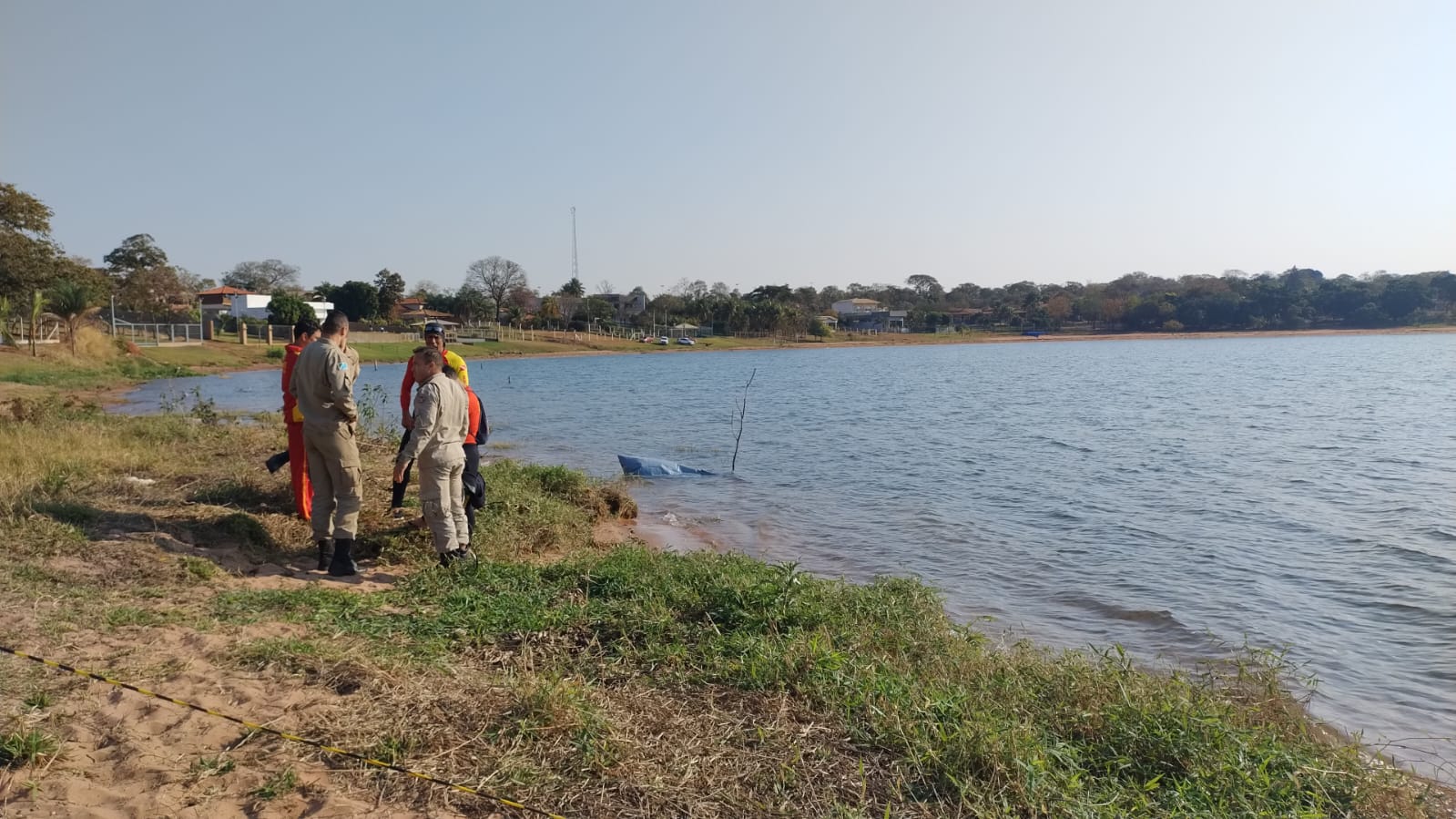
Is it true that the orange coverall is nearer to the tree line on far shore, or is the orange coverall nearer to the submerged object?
the submerged object

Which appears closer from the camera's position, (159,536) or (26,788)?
(26,788)

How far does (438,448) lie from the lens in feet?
21.6

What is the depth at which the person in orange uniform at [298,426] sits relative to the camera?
7586 millimetres

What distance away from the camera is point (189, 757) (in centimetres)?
345

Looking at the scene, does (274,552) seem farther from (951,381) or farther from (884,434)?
(951,381)

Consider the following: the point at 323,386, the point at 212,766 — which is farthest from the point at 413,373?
the point at 212,766

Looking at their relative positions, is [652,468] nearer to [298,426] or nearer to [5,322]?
[298,426]

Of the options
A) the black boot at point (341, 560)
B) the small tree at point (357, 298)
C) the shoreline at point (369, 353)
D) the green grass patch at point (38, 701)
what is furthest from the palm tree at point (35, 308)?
the small tree at point (357, 298)

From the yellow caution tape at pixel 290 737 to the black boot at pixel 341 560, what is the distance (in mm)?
2539

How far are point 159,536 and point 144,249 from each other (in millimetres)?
85446

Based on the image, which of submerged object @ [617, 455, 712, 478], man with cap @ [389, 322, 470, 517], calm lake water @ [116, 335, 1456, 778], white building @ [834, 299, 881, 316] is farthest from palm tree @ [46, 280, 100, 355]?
white building @ [834, 299, 881, 316]

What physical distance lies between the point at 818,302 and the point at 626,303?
1262 inches

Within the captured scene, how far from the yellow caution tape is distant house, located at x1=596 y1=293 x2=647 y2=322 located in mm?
117413

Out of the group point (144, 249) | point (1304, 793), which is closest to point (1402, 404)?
point (1304, 793)
